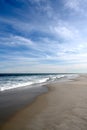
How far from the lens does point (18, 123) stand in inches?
206

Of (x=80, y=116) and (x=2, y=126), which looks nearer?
(x=2, y=126)

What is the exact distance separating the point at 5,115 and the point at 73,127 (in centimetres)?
311

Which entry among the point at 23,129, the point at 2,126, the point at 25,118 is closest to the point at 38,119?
the point at 25,118

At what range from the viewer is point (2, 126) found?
498 centimetres

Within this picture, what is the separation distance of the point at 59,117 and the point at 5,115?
241 cm

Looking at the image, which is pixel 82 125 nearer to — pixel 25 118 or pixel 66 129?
pixel 66 129

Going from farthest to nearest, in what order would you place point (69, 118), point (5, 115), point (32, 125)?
point (5, 115), point (69, 118), point (32, 125)

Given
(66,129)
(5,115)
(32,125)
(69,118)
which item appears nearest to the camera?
(66,129)

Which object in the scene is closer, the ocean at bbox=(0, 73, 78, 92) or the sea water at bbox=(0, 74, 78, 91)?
the ocean at bbox=(0, 73, 78, 92)

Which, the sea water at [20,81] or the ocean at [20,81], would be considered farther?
the sea water at [20,81]

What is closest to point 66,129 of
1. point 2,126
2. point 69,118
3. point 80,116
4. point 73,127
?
point 73,127

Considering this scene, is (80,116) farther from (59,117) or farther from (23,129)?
(23,129)

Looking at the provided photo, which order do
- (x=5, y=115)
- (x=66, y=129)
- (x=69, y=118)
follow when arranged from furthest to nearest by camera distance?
(x=5, y=115) < (x=69, y=118) < (x=66, y=129)

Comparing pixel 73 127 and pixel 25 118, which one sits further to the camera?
pixel 25 118
